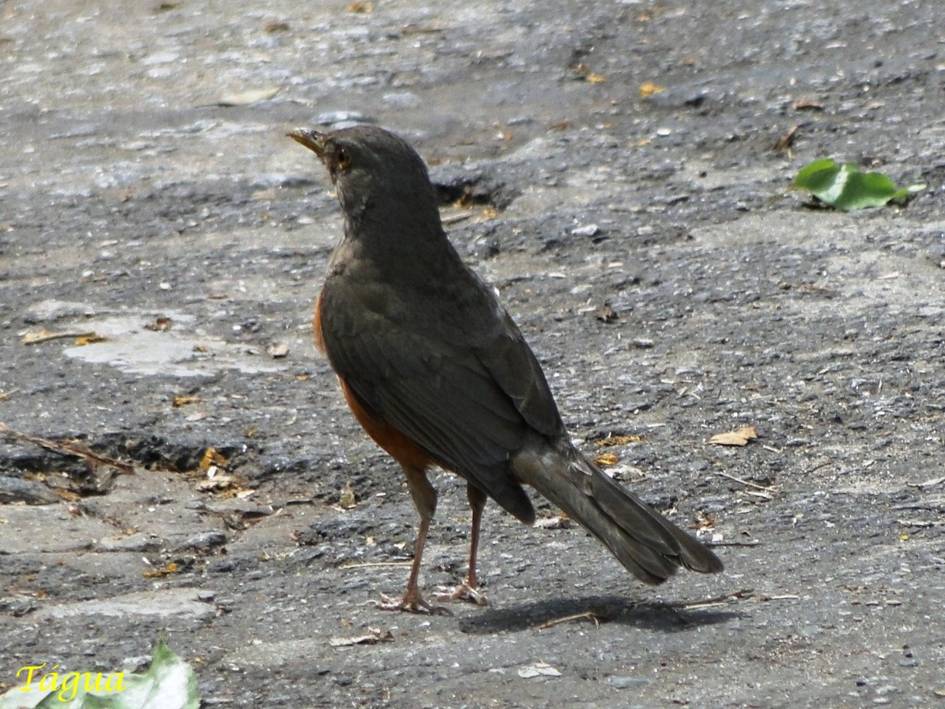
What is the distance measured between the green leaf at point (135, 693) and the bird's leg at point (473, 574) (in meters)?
0.96

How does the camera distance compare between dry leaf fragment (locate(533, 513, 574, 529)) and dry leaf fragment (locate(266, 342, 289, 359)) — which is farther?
dry leaf fragment (locate(266, 342, 289, 359))

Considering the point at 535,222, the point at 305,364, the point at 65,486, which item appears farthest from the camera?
the point at 535,222

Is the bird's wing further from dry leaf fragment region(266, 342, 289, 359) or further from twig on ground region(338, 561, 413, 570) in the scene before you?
dry leaf fragment region(266, 342, 289, 359)

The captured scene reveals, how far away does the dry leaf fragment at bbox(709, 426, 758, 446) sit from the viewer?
5.30 m

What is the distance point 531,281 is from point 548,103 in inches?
86.4

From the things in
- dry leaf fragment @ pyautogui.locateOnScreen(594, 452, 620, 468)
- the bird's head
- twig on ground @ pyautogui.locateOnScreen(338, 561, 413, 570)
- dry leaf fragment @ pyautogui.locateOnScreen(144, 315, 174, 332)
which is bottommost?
dry leaf fragment @ pyautogui.locateOnScreen(594, 452, 620, 468)

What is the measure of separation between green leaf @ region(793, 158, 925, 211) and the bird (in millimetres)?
2582

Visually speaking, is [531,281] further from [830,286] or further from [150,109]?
[150,109]

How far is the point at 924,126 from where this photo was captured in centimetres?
776

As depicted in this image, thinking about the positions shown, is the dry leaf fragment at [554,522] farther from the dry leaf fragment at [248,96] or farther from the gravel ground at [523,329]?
the dry leaf fragment at [248,96]

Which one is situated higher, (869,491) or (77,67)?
(77,67)

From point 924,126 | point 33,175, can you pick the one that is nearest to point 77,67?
point 33,175

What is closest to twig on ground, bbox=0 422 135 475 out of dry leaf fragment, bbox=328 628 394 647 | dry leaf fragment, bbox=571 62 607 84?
dry leaf fragment, bbox=328 628 394 647

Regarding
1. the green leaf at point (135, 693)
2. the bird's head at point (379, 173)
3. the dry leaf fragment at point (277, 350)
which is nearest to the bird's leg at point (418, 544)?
the green leaf at point (135, 693)
